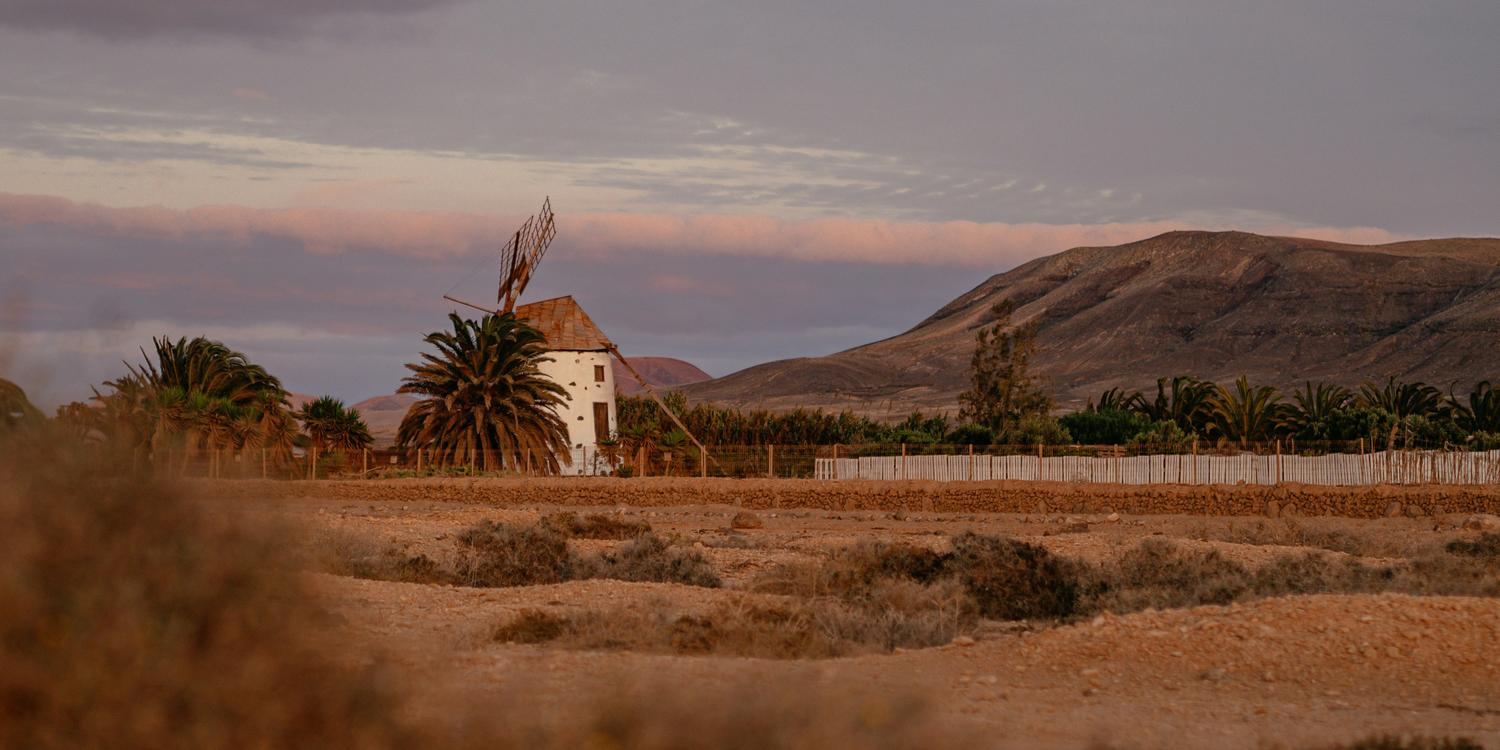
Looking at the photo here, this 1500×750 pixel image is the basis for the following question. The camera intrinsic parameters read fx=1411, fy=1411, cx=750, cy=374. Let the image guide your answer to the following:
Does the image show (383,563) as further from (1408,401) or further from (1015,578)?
(1408,401)

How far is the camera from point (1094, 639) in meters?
11.7

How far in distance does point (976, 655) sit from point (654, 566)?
8344 millimetres

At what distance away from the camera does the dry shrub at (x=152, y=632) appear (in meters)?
4.24

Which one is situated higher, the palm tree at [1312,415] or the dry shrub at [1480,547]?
the palm tree at [1312,415]

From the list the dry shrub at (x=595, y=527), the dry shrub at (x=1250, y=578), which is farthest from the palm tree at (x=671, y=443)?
the dry shrub at (x=1250, y=578)

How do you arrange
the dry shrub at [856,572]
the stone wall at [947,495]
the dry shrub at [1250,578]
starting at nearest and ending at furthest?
the dry shrub at [1250,578] < the dry shrub at [856,572] < the stone wall at [947,495]

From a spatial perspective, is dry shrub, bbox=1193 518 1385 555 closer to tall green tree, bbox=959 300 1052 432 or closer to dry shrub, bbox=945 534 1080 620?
dry shrub, bbox=945 534 1080 620

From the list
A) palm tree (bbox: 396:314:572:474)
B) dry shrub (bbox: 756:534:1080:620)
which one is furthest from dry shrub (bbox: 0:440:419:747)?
palm tree (bbox: 396:314:572:474)

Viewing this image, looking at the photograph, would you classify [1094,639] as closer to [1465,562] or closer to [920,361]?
[1465,562]

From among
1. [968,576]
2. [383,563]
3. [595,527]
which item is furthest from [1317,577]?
[595,527]

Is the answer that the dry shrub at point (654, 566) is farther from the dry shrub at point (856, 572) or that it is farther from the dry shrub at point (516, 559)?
the dry shrub at point (856, 572)

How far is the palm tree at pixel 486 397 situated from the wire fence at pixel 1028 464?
56cm

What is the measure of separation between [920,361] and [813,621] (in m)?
171

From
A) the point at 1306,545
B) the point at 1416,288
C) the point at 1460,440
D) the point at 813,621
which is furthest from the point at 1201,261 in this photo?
the point at 813,621
